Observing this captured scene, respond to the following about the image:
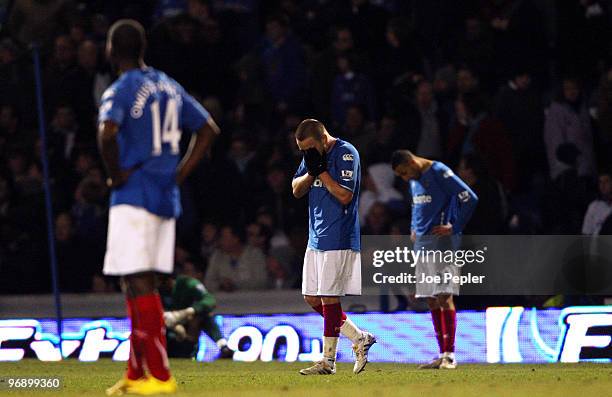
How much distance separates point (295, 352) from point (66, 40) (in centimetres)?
658

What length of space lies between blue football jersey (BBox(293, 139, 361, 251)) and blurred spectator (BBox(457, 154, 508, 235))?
4185 millimetres

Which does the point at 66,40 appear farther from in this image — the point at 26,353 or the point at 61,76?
the point at 26,353

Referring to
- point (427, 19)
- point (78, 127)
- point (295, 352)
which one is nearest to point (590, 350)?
point (295, 352)

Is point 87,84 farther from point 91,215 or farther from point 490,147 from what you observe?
point 490,147

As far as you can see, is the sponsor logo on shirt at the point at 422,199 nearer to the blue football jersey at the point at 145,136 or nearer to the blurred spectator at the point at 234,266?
the blurred spectator at the point at 234,266

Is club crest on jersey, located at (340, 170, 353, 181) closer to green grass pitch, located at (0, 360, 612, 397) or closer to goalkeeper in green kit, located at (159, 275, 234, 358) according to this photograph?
green grass pitch, located at (0, 360, 612, 397)

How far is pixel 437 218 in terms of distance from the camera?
43.4 ft

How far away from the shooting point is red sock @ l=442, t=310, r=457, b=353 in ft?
42.7

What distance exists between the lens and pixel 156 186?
8305 mm

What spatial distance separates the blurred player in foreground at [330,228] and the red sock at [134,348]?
3.29m

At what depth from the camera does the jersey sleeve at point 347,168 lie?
11.4m

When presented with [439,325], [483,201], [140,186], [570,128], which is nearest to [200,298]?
[439,325]

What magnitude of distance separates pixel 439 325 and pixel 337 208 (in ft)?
7.58

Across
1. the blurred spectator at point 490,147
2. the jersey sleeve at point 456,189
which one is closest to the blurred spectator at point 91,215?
the blurred spectator at point 490,147
